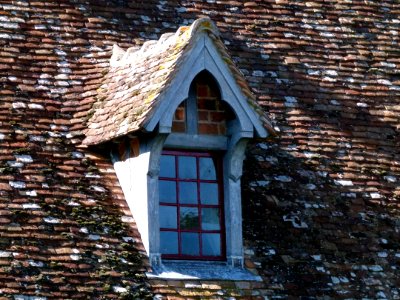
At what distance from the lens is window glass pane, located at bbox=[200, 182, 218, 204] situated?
18891 millimetres

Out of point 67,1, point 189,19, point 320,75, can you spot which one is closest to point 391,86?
point 320,75

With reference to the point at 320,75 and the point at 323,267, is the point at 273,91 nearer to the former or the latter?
the point at 320,75

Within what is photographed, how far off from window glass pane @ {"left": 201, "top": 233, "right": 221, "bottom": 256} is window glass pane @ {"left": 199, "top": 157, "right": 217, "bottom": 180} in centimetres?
71

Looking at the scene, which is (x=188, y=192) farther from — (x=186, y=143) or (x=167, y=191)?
(x=186, y=143)

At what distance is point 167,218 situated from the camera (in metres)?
18.7

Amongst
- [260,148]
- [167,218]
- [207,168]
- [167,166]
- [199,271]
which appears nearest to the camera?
[199,271]

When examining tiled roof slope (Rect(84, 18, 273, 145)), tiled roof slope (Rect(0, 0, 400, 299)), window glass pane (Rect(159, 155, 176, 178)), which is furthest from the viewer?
window glass pane (Rect(159, 155, 176, 178))

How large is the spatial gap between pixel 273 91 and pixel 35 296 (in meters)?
5.53

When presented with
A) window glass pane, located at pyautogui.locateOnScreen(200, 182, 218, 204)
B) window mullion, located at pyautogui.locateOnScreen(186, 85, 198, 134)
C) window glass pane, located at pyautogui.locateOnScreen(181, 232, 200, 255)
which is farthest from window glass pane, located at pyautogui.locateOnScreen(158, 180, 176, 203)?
window mullion, located at pyautogui.locateOnScreen(186, 85, 198, 134)

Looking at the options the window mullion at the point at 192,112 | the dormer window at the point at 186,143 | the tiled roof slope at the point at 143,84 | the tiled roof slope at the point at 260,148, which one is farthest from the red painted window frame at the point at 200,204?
the tiled roof slope at the point at 143,84

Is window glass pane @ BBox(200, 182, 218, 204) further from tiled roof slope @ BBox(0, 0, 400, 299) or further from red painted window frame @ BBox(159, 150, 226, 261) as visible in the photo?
tiled roof slope @ BBox(0, 0, 400, 299)

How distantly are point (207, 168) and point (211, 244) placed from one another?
3.08 feet

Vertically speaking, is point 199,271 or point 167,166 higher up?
point 167,166

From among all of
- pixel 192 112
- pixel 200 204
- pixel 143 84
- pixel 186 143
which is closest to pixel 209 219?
pixel 200 204
